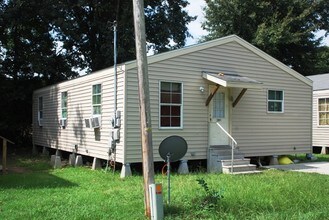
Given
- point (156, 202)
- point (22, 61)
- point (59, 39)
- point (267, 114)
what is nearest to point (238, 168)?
point (267, 114)

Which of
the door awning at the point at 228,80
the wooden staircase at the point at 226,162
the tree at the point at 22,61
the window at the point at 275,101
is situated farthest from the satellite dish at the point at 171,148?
the tree at the point at 22,61

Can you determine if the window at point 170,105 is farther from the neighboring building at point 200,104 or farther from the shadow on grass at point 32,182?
the shadow on grass at point 32,182

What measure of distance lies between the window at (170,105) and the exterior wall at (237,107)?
16 centimetres

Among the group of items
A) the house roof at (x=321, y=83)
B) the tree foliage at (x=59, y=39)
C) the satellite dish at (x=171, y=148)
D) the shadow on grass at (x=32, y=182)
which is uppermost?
the tree foliage at (x=59, y=39)

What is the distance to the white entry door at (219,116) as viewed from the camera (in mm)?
13086

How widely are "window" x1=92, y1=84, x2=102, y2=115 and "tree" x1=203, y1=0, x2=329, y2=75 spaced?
Result: 2015 centimetres

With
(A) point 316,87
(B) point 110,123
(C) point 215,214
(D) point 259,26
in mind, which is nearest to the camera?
(C) point 215,214

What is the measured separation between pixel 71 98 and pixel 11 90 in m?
7.77

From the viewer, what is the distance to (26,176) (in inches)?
447

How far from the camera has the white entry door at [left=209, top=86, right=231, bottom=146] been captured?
1309cm

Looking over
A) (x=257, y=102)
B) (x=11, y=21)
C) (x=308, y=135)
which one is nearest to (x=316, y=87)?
(x=308, y=135)

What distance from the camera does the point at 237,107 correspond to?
13609mm

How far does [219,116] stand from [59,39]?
15.3 m

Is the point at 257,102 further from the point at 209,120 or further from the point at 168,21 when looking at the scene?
the point at 168,21
